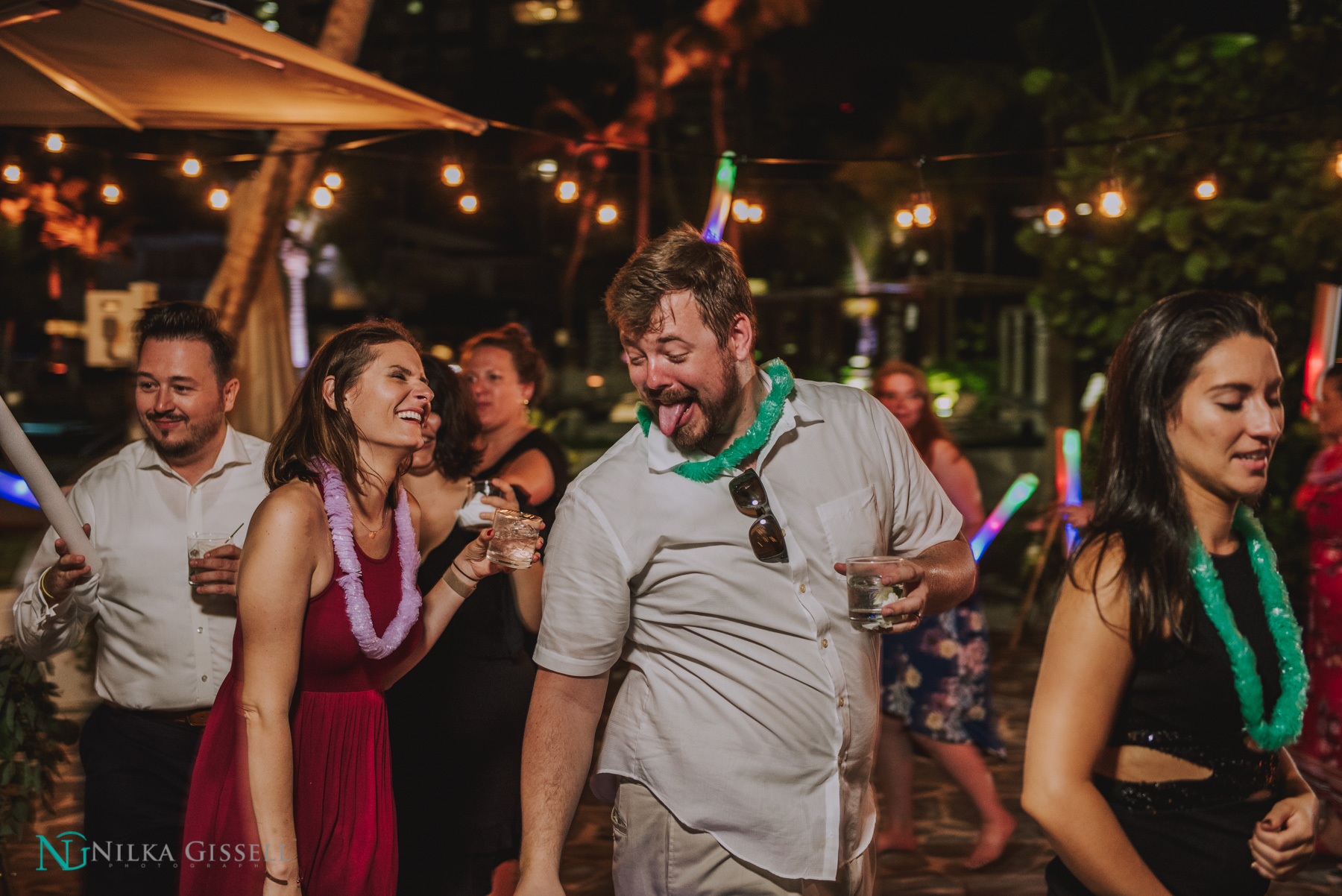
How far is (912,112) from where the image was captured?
12969 millimetres

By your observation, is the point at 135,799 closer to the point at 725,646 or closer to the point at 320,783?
the point at 320,783

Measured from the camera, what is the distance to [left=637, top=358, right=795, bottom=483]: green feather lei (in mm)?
2059

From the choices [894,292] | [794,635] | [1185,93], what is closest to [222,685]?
[794,635]

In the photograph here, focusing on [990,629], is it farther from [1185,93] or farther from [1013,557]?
[1185,93]

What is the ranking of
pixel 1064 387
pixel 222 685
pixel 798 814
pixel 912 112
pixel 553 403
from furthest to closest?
pixel 553 403 → pixel 912 112 → pixel 1064 387 → pixel 222 685 → pixel 798 814

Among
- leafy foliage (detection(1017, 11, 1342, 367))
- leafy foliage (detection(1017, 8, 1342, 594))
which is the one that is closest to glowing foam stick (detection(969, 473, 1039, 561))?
leafy foliage (detection(1017, 8, 1342, 594))

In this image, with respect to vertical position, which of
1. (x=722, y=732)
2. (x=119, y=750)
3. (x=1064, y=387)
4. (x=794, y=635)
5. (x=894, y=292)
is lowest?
(x=119, y=750)

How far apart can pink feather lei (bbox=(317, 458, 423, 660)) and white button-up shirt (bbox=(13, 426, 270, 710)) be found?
49cm

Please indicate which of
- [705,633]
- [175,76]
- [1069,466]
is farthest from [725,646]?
[1069,466]

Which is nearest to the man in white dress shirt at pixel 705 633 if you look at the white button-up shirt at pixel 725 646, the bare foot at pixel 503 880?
the white button-up shirt at pixel 725 646

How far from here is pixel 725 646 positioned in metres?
2.03

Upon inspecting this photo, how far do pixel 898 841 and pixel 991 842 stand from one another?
36 cm

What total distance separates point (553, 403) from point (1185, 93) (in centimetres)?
887

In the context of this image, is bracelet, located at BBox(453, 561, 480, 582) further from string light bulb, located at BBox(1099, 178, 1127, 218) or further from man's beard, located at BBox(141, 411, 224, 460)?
string light bulb, located at BBox(1099, 178, 1127, 218)
